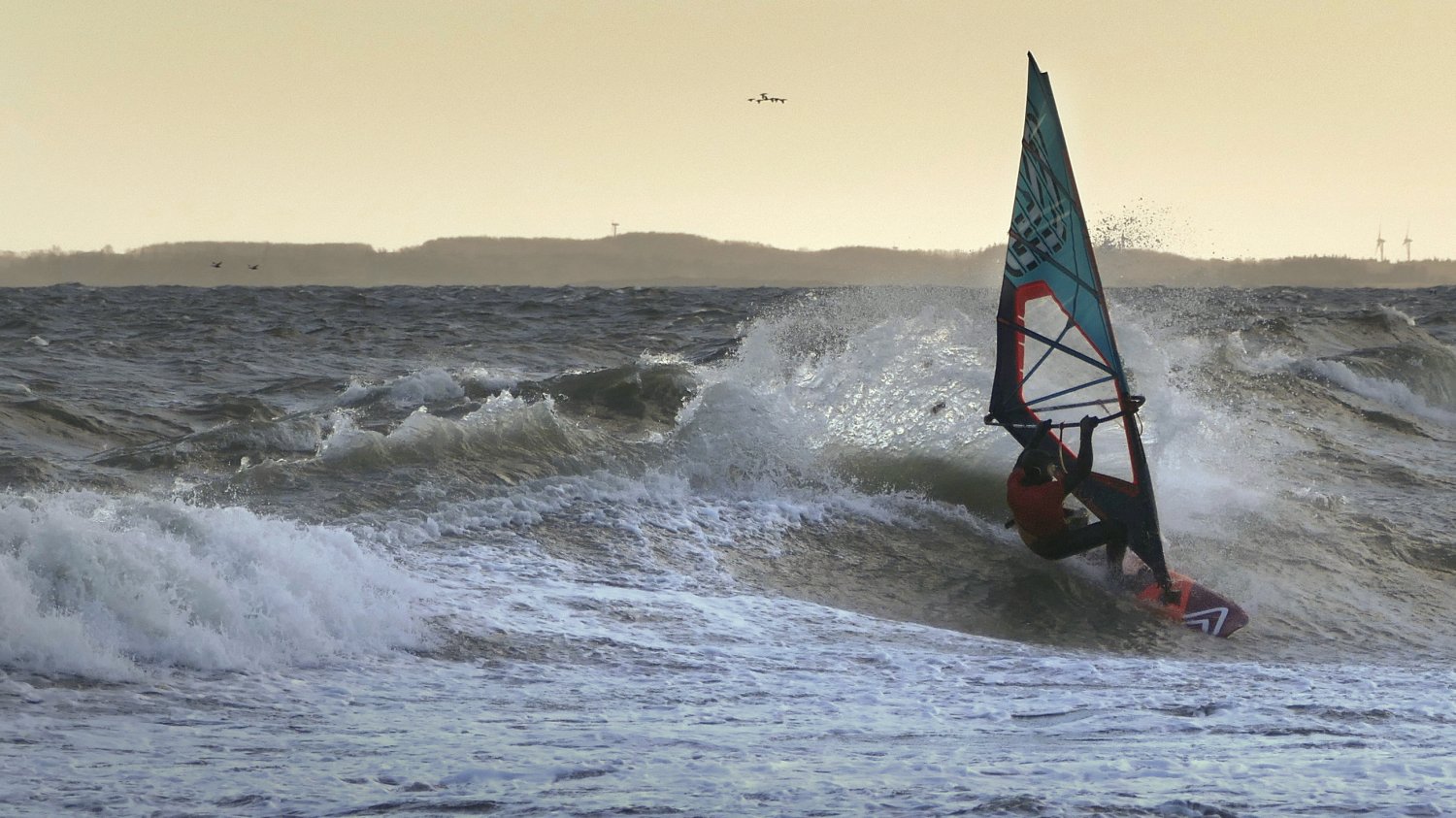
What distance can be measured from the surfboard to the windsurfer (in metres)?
0.14

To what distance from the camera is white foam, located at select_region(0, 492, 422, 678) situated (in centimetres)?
523

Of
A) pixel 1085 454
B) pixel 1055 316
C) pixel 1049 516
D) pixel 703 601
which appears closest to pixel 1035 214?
pixel 1055 316

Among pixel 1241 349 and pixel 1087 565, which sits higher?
pixel 1241 349

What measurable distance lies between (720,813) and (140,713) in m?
2.20

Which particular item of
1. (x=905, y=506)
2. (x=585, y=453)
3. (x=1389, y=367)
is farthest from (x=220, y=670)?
(x=1389, y=367)

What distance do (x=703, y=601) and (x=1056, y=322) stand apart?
3.63 meters

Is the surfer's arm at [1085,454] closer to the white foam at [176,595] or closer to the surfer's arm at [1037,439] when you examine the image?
the surfer's arm at [1037,439]

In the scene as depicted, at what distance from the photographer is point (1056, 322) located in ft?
31.1

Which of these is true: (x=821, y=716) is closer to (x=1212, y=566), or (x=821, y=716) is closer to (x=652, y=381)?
(x=1212, y=566)

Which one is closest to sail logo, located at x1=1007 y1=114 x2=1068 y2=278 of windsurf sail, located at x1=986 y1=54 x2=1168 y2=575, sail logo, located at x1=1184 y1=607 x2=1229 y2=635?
windsurf sail, located at x1=986 y1=54 x2=1168 y2=575

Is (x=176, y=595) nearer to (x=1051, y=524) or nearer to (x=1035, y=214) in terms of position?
(x=1051, y=524)

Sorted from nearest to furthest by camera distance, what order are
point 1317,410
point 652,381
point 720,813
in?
point 720,813, point 652,381, point 1317,410

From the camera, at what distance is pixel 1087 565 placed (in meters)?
9.05

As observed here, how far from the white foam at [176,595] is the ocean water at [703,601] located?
0.02 meters
